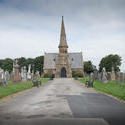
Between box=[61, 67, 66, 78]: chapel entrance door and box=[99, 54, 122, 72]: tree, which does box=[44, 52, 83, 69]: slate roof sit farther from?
box=[99, 54, 122, 72]: tree

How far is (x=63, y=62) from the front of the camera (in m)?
77.9

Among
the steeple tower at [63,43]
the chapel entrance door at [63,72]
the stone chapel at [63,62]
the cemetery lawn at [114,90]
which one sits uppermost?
the steeple tower at [63,43]

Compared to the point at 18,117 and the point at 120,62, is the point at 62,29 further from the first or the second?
the point at 18,117

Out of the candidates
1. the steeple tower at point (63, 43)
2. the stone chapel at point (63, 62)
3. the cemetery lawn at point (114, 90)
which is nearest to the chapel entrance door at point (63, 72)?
the stone chapel at point (63, 62)

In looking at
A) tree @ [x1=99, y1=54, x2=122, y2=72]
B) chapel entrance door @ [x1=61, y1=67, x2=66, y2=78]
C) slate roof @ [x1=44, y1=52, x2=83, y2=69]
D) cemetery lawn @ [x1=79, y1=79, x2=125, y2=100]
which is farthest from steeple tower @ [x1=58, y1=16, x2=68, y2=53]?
cemetery lawn @ [x1=79, y1=79, x2=125, y2=100]

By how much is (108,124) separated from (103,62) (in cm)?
8561

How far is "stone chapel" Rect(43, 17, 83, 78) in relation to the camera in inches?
3031

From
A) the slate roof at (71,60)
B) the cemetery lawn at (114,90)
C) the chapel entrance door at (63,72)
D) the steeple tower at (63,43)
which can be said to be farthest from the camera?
the slate roof at (71,60)

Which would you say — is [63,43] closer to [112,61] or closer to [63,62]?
[63,62]

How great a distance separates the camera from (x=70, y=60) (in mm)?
83125

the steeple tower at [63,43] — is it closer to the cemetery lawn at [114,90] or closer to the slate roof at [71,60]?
the slate roof at [71,60]

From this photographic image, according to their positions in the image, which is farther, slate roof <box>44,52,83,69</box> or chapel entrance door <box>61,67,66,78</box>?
slate roof <box>44,52,83,69</box>

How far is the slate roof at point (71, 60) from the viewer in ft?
264

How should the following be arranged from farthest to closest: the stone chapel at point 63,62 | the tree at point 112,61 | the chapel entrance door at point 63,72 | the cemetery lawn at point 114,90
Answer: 1. the tree at point 112,61
2. the chapel entrance door at point 63,72
3. the stone chapel at point 63,62
4. the cemetery lawn at point 114,90
